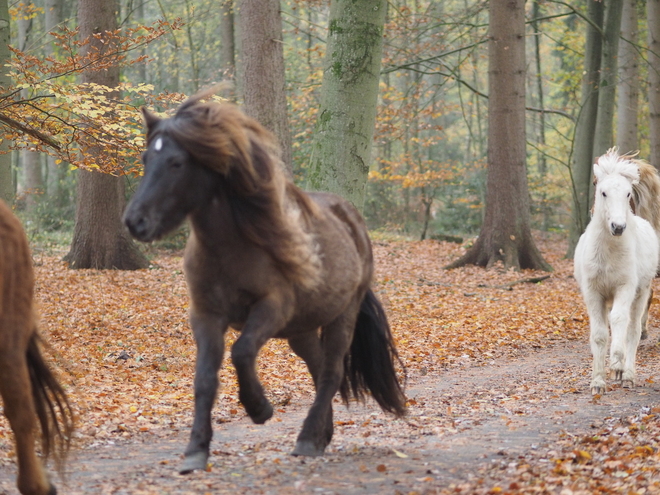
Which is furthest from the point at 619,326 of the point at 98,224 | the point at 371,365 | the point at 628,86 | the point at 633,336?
the point at 628,86

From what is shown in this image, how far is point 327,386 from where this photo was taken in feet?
17.3

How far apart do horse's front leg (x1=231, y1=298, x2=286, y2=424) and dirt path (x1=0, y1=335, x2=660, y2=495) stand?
1.37 feet

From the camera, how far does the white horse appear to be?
7.64 meters

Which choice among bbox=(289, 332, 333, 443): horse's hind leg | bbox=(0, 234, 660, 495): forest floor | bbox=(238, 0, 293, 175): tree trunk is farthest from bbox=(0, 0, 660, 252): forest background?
bbox=(289, 332, 333, 443): horse's hind leg

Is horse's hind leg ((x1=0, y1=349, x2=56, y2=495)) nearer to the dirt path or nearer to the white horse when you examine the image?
the dirt path

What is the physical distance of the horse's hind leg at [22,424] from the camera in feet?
12.7

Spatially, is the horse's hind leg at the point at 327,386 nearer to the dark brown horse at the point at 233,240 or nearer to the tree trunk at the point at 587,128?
the dark brown horse at the point at 233,240

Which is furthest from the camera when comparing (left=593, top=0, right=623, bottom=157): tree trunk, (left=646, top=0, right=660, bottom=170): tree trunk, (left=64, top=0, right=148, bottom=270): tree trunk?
(left=593, top=0, right=623, bottom=157): tree trunk

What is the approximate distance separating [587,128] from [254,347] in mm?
18959

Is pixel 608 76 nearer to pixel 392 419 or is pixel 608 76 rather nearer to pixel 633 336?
pixel 633 336

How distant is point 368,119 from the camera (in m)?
10.0

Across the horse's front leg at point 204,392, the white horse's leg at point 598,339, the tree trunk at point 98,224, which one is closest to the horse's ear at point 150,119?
the horse's front leg at point 204,392

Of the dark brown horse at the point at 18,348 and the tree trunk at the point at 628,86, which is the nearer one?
the dark brown horse at the point at 18,348

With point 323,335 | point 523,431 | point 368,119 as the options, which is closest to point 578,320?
point 368,119
